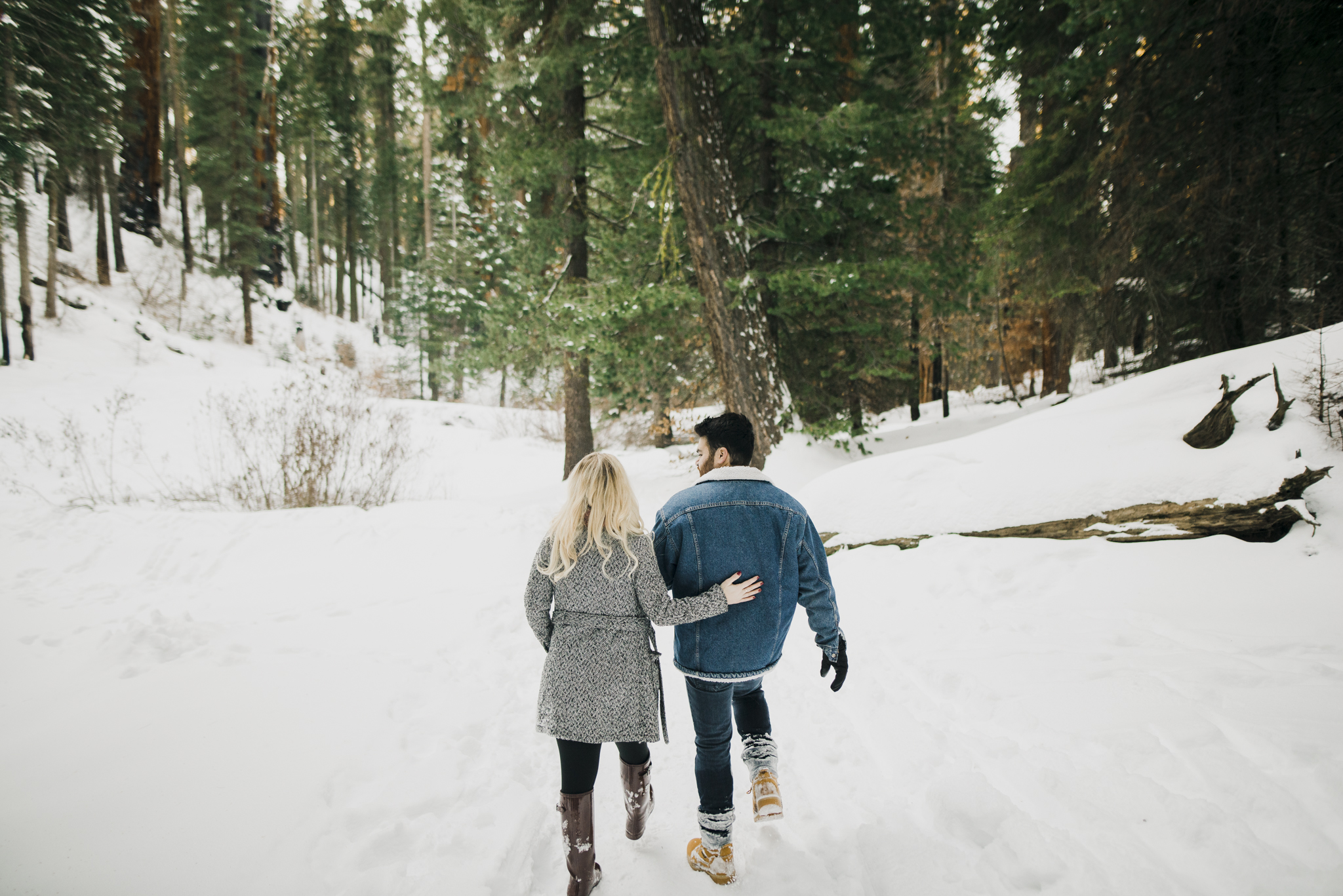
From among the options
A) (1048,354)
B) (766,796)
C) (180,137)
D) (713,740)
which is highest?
(180,137)

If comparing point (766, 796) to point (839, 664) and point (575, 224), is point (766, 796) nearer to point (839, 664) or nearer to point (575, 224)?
point (839, 664)

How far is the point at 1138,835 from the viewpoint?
6.56 feet

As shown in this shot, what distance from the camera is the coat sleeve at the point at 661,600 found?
194cm

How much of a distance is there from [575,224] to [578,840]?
31.8 feet

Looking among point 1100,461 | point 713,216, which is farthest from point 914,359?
point 1100,461

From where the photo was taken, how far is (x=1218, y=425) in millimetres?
3963

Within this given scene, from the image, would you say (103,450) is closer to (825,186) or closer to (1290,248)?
(825,186)

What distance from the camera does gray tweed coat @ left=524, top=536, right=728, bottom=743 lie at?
76.6 inches

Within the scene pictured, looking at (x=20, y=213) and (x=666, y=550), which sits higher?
(x=20, y=213)

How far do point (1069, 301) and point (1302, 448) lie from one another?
21.9 feet

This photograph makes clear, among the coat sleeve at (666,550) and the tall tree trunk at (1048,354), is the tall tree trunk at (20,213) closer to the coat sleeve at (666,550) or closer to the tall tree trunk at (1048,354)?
the coat sleeve at (666,550)

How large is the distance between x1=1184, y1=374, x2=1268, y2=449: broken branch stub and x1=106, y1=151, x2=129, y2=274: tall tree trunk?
2870 cm

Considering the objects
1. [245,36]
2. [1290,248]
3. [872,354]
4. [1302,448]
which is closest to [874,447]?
[872,354]

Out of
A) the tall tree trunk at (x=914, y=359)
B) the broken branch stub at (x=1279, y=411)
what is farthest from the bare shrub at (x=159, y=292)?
the broken branch stub at (x=1279, y=411)
